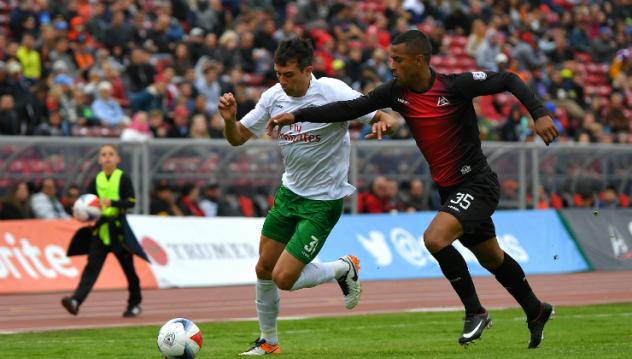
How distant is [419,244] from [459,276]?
41.2 ft

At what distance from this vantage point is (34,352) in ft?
38.4

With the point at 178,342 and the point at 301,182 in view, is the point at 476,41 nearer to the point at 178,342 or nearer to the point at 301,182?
the point at 301,182

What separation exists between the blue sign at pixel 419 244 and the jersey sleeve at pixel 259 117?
35.8ft

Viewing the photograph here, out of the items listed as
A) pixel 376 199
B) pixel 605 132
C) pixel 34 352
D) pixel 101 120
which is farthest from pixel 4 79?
pixel 605 132

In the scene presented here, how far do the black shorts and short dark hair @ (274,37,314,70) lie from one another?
59.0 inches

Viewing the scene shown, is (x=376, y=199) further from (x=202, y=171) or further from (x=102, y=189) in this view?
(x=102, y=189)

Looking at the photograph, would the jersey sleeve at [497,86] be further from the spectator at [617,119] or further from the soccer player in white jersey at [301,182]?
the spectator at [617,119]

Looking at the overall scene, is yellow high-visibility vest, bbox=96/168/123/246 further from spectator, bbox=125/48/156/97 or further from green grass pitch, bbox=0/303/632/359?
spectator, bbox=125/48/156/97

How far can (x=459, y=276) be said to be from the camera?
34.3 ft

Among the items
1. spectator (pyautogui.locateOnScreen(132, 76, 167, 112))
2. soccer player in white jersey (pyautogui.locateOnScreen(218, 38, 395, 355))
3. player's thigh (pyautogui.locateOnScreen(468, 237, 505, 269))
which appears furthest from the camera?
spectator (pyautogui.locateOnScreen(132, 76, 167, 112))

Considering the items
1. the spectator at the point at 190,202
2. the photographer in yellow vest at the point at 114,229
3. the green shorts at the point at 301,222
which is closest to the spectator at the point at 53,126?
the spectator at the point at 190,202

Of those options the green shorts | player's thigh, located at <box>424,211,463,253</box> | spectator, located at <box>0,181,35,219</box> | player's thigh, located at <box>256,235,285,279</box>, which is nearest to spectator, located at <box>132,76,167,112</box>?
spectator, located at <box>0,181,35,219</box>

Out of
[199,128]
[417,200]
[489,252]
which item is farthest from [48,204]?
[489,252]

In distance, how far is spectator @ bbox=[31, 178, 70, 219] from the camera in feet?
66.3
